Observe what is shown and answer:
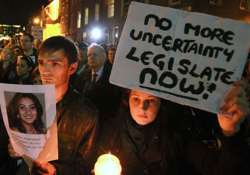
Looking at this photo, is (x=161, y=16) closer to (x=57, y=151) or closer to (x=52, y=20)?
(x=57, y=151)

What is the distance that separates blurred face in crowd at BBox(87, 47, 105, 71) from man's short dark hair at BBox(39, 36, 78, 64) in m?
3.38

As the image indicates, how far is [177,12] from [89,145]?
0.94 metres

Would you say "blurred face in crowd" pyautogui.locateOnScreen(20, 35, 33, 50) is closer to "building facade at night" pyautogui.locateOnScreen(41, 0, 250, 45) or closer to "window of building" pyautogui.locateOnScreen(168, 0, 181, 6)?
"building facade at night" pyautogui.locateOnScreen(41, 0, 250, 45)

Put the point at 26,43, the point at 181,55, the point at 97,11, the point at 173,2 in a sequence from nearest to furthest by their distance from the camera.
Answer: the point at 181,55 → the point at 26,43 → the point at 173,2 → the point at 97,11

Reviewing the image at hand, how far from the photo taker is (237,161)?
267 cm

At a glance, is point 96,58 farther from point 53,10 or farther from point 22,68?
point 53,10

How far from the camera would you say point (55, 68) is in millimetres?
2822

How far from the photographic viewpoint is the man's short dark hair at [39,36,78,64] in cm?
288

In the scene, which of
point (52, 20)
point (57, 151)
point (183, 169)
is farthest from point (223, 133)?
point (52, 20)

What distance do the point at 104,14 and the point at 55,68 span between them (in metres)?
28.9

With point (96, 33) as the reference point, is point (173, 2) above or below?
above

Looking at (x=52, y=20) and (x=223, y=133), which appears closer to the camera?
(x=223, y=133)

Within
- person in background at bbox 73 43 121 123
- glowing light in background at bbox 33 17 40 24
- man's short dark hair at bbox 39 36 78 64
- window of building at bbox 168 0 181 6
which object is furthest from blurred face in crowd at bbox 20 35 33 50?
glowing light in background at bbox 33 17 40 24

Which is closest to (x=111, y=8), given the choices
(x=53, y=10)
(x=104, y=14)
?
(x=104, y=14)
